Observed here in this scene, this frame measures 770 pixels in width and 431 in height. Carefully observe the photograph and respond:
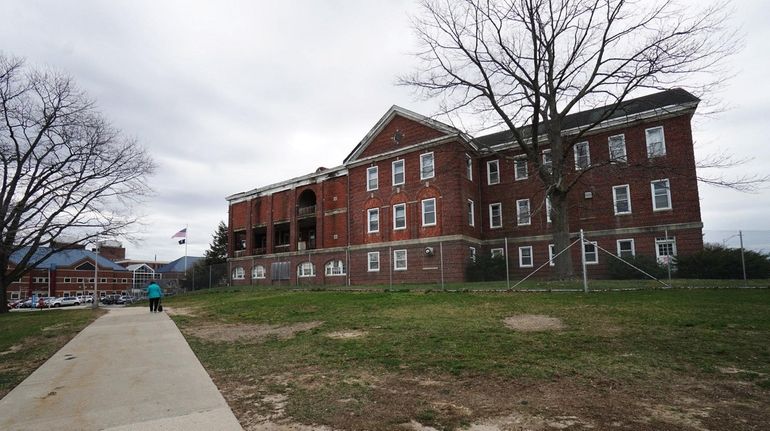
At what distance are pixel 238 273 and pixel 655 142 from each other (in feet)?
123

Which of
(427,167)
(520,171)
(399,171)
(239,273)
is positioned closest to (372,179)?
(399,171)

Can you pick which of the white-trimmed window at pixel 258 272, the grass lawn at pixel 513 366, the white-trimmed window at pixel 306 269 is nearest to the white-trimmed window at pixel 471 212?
the white-trimmed window at pixel 306 269

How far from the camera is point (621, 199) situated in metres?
28.1

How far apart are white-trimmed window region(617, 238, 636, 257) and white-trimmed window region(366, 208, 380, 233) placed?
1599 cm

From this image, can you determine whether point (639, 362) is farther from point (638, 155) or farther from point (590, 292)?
point (638, 155)

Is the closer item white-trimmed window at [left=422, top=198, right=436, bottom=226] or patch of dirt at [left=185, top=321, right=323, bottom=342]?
patch of dirt at [left=185, top=321, right=323, bottom=342]

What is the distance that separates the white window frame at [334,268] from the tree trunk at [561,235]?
18717 millimetres

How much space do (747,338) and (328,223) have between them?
32063 mm

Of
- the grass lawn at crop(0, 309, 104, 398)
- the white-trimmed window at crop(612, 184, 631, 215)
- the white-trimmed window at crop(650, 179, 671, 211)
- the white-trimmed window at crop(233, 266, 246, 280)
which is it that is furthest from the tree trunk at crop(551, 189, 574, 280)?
the white-trimmed window at crop(233, 266, 246, 280)

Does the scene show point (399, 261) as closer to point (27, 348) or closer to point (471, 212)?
point (471, 212)

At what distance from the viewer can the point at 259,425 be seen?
464 centimetres

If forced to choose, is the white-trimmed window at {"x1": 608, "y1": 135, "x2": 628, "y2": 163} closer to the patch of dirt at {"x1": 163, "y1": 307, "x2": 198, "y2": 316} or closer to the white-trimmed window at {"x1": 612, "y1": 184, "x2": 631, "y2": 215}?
the white-trimmed window at {"x1": 612, "y1": 184, "x2": 631, "y2": 215}

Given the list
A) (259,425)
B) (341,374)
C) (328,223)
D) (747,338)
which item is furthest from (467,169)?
(259,425)

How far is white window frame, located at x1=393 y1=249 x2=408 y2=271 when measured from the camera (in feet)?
103
